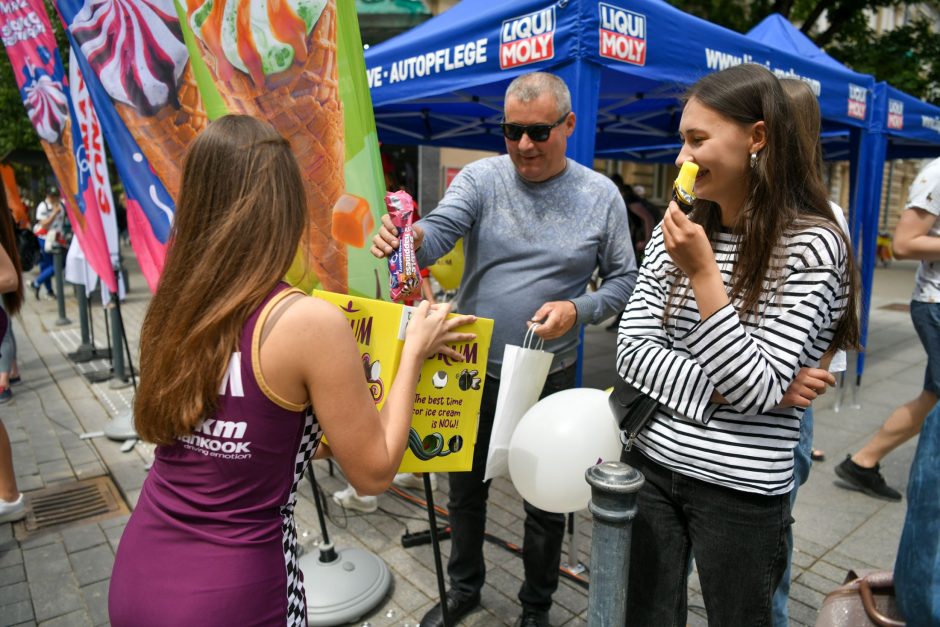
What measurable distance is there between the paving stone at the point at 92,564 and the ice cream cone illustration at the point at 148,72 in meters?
1.86

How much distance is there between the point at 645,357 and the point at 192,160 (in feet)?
3.60

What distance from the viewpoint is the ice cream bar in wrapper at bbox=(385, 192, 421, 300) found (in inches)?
70.5

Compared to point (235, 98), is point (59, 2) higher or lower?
higher

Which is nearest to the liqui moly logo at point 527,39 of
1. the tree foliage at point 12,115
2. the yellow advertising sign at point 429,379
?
the yellow advertising sign at point 429,379

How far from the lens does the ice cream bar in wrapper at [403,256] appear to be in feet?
5.87

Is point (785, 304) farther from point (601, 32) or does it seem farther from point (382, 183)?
point (601, 32)

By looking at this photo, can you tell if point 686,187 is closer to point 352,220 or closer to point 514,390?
point 514,390

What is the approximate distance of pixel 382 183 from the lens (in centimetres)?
196

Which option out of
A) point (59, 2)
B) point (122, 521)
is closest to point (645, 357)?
point (59, 2)

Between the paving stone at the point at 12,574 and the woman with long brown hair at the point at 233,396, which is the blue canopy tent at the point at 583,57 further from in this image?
the paving stone at the point at 12,574

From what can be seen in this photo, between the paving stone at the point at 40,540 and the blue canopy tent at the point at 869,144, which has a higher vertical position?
the blue canopy tent at the point at 869,144

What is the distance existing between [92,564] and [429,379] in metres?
2.38

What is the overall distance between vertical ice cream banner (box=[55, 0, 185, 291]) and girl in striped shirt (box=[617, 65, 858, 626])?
2.00 metres

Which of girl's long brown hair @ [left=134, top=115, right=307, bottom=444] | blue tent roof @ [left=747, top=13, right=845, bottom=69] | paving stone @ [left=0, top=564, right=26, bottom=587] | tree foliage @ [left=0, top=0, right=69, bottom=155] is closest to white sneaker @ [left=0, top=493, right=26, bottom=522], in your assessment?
paving stone @ [left=0, top=564, right=26, bottom=587]
